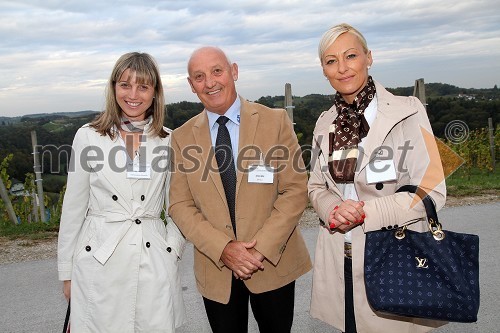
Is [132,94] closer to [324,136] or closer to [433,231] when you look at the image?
[324,136]

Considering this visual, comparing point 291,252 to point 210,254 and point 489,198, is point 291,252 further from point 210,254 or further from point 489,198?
point 489,198

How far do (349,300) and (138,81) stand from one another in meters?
1.73

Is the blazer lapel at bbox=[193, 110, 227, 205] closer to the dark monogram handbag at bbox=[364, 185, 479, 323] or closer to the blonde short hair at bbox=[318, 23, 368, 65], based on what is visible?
the blonde short hair at bbox=[318, 23, 368, 65]

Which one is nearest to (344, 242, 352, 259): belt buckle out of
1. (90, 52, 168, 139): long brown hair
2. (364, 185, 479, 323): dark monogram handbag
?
(364, 185, 479, 323): dark monogram handbag

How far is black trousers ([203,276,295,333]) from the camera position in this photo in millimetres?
2916

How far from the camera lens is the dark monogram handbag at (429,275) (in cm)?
214

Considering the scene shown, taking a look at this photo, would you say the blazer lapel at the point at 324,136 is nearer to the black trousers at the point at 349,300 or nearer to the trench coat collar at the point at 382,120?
the trench coat collar at the point at 382,120

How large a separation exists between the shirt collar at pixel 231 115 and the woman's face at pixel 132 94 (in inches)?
15.0

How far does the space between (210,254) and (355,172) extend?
959 millimetres

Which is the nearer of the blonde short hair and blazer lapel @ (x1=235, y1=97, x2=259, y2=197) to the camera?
the blonde short hair

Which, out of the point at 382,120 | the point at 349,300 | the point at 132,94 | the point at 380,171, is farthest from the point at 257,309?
the point at 132,94

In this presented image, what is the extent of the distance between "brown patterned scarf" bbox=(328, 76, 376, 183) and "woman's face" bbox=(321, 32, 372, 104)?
2.4 inches

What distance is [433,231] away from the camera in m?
2.20

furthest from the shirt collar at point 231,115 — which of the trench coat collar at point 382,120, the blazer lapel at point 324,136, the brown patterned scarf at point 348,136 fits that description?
the trench coat collar at point 382,120
